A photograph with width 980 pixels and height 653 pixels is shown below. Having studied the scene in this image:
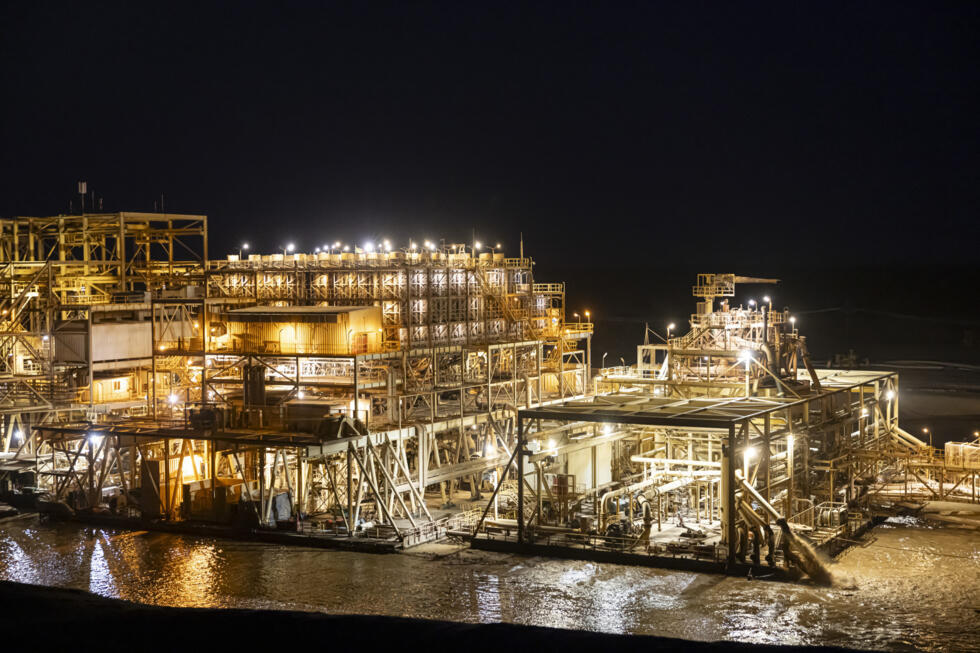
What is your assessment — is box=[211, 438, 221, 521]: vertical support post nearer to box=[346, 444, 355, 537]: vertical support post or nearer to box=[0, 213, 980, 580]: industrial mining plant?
box=[0, 213, 980, 580]: industrial mining plant

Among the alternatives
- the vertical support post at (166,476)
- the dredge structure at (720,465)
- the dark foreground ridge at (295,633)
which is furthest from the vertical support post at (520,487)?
the vertical support post at (166,476)

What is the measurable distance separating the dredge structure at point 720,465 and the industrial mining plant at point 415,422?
0.12m

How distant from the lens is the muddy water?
30.2m

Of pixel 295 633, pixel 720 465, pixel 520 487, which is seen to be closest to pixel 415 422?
pixel 520 487

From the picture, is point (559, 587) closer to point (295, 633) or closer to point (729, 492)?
point (729, 492)

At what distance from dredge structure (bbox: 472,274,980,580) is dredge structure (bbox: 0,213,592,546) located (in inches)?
172

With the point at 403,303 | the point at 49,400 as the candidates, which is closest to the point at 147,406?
the point at 49,400

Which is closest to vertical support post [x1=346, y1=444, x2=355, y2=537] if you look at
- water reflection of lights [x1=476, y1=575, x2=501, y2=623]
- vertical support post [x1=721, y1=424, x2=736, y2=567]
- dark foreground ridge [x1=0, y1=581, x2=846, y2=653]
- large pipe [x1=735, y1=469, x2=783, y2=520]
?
water reflection of lights [x1=476, y1=575, x2=501, y2=623]

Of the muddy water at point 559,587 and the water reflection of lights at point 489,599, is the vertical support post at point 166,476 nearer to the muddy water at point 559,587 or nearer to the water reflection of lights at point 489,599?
the muddy water at point 559,587

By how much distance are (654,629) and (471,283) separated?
2569cm

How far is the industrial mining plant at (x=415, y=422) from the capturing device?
39562 mm

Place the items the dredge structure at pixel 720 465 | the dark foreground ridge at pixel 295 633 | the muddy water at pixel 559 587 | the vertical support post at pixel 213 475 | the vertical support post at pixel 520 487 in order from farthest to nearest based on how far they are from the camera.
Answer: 1. the vertical support post at pixel 213 475
2. the vertical support post at pixel 520 487
3. the dredge structure at pixel 720 465
4. the muddy water at pixel 559 587
5. the dark foreground ridge at pixel 295 633

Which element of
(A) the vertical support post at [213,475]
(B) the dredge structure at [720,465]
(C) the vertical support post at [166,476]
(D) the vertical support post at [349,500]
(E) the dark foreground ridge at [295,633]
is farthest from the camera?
(C) the vertical support post at [166,476]

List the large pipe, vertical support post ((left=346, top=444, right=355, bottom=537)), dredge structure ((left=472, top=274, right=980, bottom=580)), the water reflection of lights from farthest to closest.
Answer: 1. vertical support post ((left=346, top=444, right=355, bottom=537))
2. dredge structure ((left=472, top=274, right=980, bottom=580))
3. the large pipe
4. the water reflection of lights
